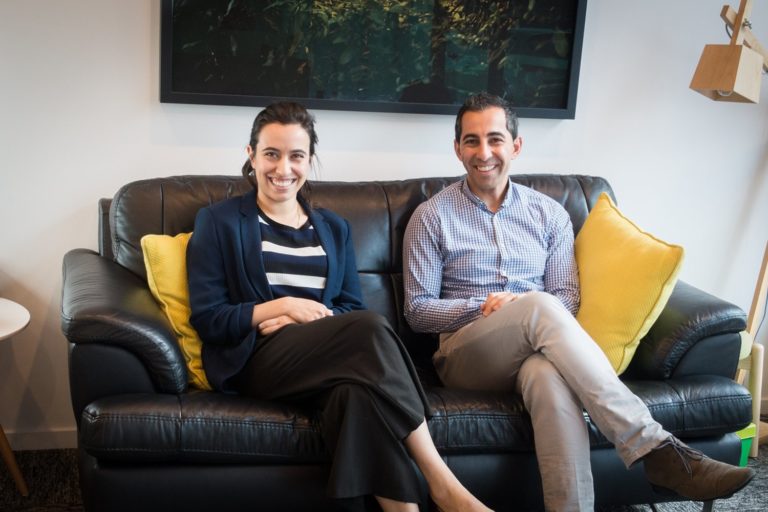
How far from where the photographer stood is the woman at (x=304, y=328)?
76.6 inches

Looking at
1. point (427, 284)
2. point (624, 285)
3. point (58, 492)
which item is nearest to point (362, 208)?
point (427, 284)

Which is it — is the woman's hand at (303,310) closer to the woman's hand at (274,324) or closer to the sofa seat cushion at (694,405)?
the woman's hand at (274,324)

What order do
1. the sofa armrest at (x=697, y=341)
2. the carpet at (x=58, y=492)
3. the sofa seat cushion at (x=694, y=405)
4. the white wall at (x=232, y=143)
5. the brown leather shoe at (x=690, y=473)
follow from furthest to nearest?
the white wall at (x=232, y=143), the carpet at (x=58, y=492), the sofa armrest at (x=697, y=341), the sofa seat cushion at (x=694, y=405), the brown leather shoe at (x=690, y=473)

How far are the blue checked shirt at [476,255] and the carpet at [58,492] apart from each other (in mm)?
701

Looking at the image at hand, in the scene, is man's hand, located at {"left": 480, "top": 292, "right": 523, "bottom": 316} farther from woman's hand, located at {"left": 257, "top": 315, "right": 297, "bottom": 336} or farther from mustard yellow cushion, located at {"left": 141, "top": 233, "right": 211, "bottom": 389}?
mustard yellow cushion, located at {"left": 141, "top": 233, "right": 211, "bottom": 389}

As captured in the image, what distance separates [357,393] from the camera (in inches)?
76.9

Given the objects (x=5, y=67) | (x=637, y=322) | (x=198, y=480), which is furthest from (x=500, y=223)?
(x=5, y=67)

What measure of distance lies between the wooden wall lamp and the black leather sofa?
2.30ft

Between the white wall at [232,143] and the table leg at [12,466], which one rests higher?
the white wall at [232,143]

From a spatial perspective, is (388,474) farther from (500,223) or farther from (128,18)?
(128,18)

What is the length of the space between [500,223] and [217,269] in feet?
2.83

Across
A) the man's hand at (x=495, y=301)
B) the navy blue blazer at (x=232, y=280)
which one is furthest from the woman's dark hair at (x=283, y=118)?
the man's hand at (x=495, y=301)

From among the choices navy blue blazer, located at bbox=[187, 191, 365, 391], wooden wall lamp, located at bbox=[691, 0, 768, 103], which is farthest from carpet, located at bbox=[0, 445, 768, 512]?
wooden wall lamp, located at bbox=[691, 0, 768, 103]

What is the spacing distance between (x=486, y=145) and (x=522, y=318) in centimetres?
58
